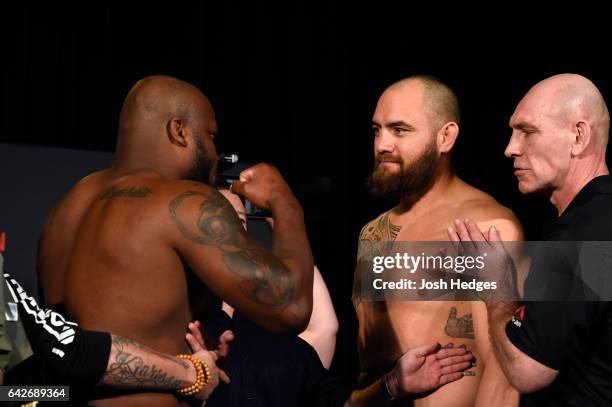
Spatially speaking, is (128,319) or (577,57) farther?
(577,57)

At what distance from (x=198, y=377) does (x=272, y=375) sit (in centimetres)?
70

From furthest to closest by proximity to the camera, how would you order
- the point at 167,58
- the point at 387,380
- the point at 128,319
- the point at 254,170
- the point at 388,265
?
the point at 167,58 < the point at 388,265 < the point at 387,380 < the point at 254,170 < the point at 128,319

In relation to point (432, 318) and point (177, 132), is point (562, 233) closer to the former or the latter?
point (432, 318)

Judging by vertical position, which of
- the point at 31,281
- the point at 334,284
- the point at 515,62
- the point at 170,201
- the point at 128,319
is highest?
the point at 515,62

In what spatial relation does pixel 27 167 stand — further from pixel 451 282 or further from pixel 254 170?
pixel 451 282

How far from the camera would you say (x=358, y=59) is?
3979mm

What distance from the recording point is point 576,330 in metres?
2.02

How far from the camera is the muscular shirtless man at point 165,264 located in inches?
76.1

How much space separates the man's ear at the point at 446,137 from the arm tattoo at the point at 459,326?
0.55 m

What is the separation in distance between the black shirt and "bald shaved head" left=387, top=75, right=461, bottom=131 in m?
0.74

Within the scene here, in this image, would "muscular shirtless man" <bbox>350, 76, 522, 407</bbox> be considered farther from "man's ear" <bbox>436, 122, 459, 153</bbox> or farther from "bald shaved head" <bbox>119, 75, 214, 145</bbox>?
"bald shaved head" <bbox>119, 75, 214, 145</bbox>

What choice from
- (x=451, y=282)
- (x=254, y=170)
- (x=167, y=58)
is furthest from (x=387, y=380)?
(x=167, y=58)

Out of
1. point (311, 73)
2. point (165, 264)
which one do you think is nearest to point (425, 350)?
point (165, 264)

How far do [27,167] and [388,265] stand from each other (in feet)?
4.30
